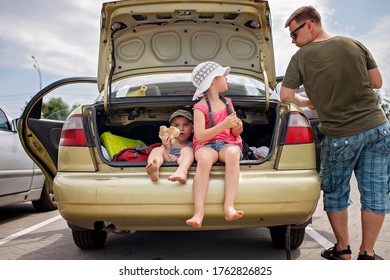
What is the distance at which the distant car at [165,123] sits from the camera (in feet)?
7.72

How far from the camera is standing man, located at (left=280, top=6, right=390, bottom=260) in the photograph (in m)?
2.74

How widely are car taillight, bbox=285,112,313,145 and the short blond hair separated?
682 mm

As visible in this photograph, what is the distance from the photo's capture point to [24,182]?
4.77m

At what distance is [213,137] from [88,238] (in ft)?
4.56

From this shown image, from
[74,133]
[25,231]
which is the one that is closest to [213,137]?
[74,133]

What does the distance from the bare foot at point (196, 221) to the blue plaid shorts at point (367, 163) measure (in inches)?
45.4

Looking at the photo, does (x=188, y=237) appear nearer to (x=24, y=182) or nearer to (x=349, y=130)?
(x=349, y=130)

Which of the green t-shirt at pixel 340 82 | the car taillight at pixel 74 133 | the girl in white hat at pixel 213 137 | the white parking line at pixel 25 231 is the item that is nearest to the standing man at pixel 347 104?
the green t-shirt at pixel 340 82

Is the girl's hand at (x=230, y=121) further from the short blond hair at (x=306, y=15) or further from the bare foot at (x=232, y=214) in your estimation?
the short blond hair at (x=306, y=15)

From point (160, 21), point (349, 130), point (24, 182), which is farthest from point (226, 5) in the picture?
point (24, 182)

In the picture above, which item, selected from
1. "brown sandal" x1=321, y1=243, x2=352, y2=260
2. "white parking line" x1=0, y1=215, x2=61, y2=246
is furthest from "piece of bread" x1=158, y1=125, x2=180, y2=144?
"white parking line" x1=0, y1=215, x2=61, y2=246

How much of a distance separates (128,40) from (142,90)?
48 cm

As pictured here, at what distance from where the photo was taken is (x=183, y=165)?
8.07 ft

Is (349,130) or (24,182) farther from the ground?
(349,130)
